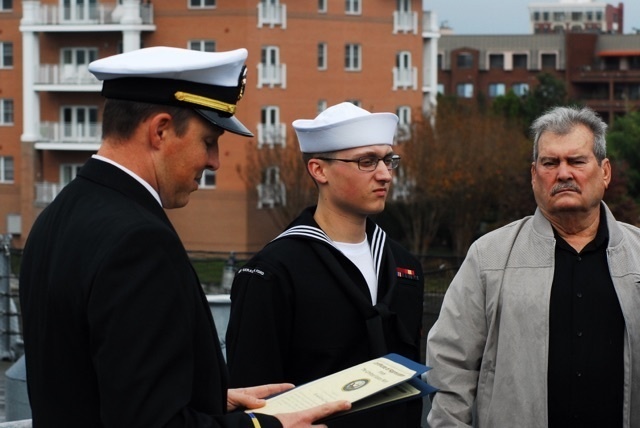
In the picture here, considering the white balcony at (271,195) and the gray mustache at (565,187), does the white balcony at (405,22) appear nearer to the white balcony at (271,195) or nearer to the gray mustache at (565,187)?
the white balcony at (271,195)

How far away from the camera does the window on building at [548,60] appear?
4611 inches

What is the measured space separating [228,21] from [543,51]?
57.6 m

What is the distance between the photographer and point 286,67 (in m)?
66.3

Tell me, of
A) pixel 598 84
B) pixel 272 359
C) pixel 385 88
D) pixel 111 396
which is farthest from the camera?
pixel 598 84

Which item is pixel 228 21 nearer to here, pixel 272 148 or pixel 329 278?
pixel 272 148

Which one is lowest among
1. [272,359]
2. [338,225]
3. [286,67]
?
[272,359]

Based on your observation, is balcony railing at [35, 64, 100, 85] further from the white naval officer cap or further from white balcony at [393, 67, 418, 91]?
the white naval officer cap

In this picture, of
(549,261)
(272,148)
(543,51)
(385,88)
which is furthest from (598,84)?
(549,261)

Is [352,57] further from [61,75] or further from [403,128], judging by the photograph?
[61,75]

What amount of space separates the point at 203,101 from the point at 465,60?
379 ft

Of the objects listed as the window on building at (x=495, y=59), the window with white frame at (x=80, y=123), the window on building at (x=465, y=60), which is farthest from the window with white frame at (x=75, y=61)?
the window on building at (x=495, y=59)

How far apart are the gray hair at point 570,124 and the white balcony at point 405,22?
64.9m

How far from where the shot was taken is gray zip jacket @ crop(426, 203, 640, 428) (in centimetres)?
597

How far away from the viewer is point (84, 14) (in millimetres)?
65562
